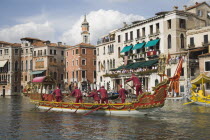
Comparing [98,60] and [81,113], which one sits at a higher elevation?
[98,60]

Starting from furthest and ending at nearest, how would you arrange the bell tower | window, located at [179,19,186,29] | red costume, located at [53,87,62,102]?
the bell tower < window, located at [179,19,186,29] < red costume, located at [53,87,62,102]

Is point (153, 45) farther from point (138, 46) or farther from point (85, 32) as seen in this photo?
point (85, 32)

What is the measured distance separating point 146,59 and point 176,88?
33.1 feet

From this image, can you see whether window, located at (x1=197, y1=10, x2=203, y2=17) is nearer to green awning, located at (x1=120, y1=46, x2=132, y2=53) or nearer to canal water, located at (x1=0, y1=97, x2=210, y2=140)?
green awning, located at (x1=120, y1=46, x2=132, y2=53)

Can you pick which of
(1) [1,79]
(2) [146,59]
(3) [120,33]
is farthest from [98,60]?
(1) [1,79]

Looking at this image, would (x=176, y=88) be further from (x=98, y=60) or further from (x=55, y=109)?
(x=98, y=60)

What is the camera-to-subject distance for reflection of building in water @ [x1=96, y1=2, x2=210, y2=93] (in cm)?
4128

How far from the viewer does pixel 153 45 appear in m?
43.6

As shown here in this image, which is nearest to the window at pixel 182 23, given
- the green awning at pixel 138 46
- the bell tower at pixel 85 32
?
the green awning at pixel 138 46

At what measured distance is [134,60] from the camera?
159 feet

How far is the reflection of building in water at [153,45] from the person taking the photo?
4128 cm

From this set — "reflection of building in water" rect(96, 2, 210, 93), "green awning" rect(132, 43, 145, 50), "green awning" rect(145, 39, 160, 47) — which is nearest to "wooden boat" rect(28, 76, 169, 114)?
"reflection of building in water" rect(96, 2, 210, 93)

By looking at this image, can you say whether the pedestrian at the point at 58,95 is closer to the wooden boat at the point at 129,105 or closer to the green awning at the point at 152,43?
the wooden boat at the point at 129,105

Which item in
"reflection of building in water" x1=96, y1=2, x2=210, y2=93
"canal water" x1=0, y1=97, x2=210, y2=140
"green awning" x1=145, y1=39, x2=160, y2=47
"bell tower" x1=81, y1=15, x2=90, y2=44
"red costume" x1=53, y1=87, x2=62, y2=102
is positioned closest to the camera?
"canal water" x1=0, y1=97, x2=210, y2=140
